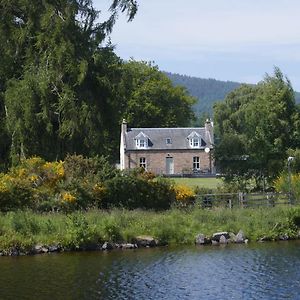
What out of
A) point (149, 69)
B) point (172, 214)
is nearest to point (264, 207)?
point (172, 214)

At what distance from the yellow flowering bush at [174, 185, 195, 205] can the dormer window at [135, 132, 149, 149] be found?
44.5 meters

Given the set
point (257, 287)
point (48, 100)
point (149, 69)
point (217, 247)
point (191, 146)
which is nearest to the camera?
point (257, 287)

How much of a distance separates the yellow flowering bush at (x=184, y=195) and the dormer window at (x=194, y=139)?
150 ft

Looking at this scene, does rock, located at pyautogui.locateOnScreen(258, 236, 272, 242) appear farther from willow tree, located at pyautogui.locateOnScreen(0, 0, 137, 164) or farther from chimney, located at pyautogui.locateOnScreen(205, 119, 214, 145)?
chimney, located at pyautogui.locateOnScreen(205, 119, 214, 145)

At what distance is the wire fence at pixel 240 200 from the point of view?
3728 centimetres

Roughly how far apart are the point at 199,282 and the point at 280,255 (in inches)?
248

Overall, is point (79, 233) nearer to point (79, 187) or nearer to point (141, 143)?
point (79, 187)

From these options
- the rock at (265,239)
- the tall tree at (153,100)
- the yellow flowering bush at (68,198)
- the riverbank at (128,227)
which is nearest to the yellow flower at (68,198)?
the yellow flowering bush at (68,198)

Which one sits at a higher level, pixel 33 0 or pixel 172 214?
pixel 33 0

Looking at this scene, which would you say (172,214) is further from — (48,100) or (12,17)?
(12,17)

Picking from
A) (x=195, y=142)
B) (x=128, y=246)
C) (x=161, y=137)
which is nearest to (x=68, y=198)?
(x=128, y=246)

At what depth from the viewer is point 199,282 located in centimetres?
2217

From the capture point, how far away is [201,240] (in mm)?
31547

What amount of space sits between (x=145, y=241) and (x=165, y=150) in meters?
52.4
